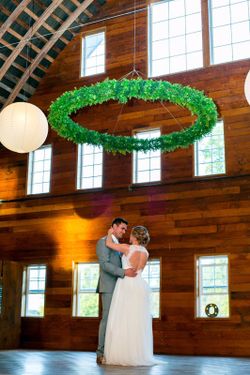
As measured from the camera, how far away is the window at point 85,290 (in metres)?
10.4

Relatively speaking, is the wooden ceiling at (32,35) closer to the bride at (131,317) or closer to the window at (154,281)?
the window at (154,281)

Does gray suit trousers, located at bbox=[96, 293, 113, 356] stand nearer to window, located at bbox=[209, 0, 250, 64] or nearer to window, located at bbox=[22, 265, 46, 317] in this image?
window, located at bbox=[22, 265, 46, 317]

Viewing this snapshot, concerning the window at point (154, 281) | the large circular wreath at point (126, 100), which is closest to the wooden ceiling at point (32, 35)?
the large circular wreath at point (126, 100)

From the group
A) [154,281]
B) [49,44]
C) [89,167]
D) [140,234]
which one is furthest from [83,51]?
[140,234]

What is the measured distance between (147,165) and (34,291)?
11.3ft

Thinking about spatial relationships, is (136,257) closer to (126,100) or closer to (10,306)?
(126,100)

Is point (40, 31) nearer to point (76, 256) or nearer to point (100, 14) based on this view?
point (100, 14)

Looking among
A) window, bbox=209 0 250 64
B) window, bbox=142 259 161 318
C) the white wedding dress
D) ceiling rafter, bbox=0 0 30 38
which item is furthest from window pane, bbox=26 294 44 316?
window, bbox=209 0 250 64

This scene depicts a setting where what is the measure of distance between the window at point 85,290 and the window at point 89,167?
65.0 inches

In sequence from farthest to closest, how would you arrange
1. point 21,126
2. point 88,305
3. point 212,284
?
point 88,305 → point 212,284 → point 21,126

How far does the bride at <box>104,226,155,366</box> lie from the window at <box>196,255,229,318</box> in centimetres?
333

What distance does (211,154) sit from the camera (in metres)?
10.0

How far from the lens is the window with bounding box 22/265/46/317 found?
10883 mm

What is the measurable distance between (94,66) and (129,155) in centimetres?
230
